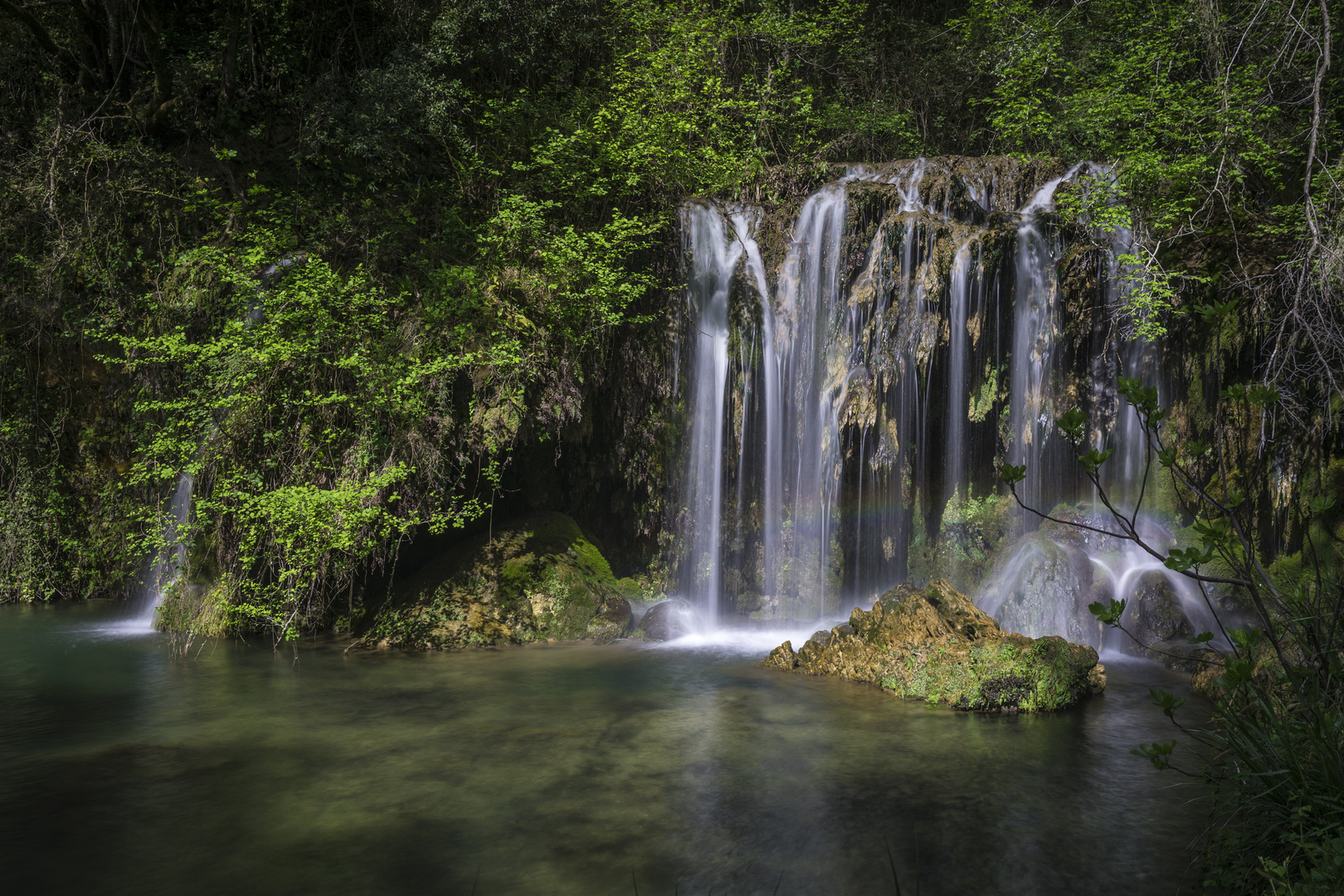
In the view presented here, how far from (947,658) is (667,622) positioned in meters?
3.90

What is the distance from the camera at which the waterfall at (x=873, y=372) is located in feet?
36.2

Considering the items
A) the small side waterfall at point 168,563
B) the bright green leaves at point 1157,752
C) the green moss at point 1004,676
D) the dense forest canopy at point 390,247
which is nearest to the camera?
the bright green leaves at point 1157,752

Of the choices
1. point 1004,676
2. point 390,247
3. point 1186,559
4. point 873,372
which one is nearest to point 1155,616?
point 1004,676

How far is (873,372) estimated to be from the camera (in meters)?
11.3

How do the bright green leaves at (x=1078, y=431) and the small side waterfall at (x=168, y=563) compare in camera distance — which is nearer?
the bright green leaves at (x=1078, y=431)

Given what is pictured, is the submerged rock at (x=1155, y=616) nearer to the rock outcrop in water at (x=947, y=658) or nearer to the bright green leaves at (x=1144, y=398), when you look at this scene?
the rock outcrop in water at (x=947, y=658)

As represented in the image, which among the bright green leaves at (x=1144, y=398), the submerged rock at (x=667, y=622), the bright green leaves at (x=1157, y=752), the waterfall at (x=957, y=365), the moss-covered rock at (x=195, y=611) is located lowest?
the submerged rock at (x=667, y=622)

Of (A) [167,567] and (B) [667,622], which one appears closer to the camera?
(B) [667,622]

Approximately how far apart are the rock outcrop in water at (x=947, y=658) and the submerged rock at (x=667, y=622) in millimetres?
1887

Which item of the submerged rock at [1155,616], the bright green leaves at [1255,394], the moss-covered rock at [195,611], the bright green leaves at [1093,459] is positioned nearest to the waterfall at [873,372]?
the submerged rock at [1155,616]

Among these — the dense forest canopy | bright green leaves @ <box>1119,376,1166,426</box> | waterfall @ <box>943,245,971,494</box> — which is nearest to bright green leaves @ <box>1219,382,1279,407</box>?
bright green leaves @ <box>1119,376,1166,426</box>

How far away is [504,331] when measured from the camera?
9836mm

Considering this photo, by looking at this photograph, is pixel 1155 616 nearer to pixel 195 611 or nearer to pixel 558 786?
pixel 558 786

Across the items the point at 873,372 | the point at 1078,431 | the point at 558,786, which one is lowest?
the point at 558,786
